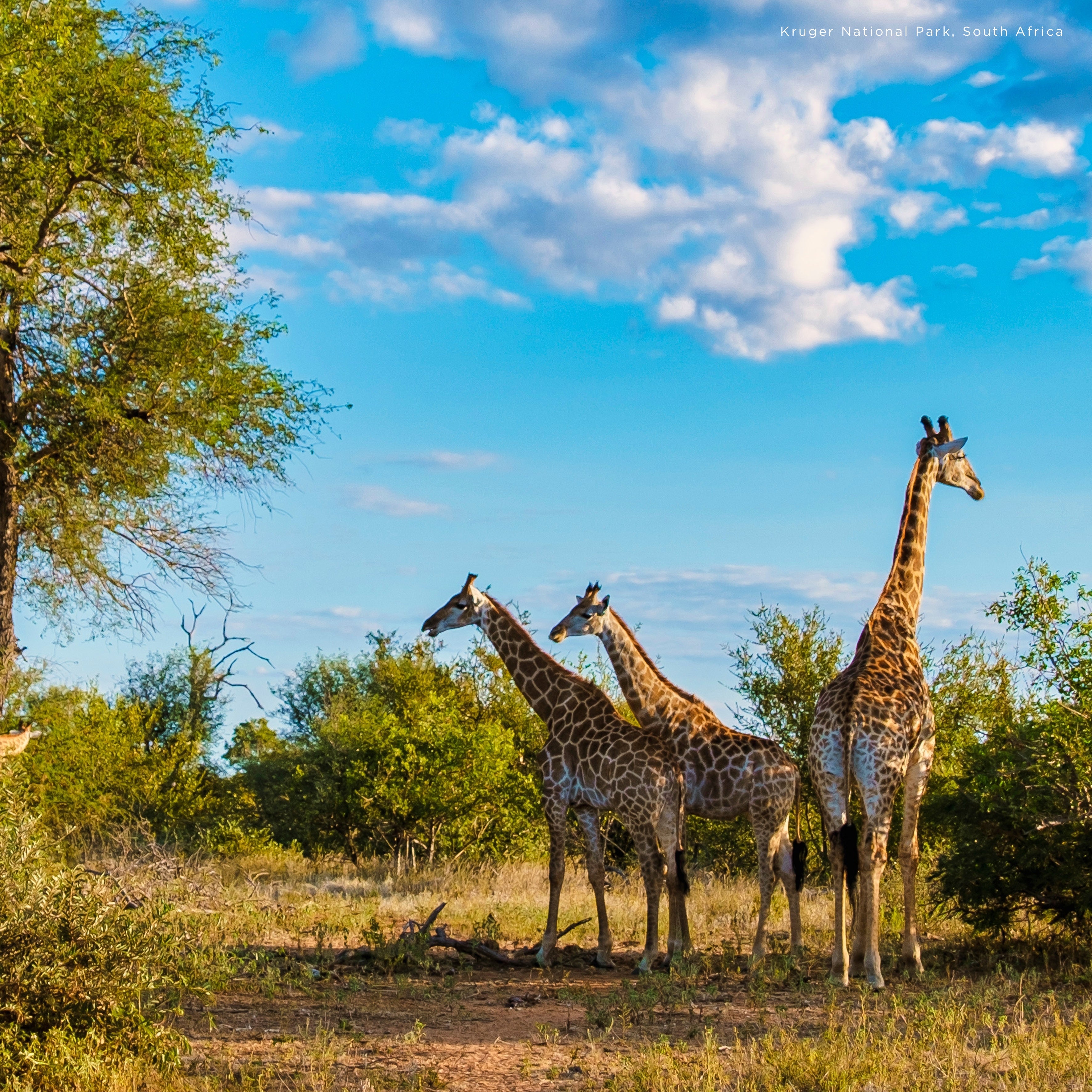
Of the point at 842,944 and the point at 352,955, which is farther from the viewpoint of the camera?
the point at 352,955

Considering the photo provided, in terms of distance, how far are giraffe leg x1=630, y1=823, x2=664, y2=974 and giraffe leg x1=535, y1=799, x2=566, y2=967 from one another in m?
0.73

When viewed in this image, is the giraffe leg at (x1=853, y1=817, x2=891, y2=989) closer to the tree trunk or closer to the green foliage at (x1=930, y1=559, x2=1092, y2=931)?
the green foliage at (x1=930, y1=559, x2=1092, y2=931)

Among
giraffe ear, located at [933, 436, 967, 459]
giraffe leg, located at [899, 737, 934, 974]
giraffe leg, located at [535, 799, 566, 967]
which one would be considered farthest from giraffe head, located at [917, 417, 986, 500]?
giraffe leg, located at [535, 799, 566, 967]

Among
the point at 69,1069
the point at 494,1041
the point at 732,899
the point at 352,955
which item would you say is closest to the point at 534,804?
the point at 732,899

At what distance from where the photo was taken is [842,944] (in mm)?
10266

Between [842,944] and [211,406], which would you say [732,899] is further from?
[211,406]

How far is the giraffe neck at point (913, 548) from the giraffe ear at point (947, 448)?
0.27 feet

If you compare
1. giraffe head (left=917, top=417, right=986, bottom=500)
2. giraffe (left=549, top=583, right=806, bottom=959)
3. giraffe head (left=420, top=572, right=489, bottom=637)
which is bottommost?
giraffe (left=549, top=583, right=806, bottom=959)

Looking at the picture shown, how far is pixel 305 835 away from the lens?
22.9 m

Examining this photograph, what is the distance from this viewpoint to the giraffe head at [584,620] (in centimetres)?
1227

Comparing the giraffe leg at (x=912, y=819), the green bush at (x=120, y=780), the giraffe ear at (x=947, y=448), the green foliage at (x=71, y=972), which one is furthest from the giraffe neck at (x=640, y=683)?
the green bush at (x=120, y=780)

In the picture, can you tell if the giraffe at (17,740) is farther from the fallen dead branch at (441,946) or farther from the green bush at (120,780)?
the fallen dead branch at (441,946)

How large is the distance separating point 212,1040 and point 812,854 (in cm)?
1293

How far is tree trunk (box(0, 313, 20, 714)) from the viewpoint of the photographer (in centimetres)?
1709
